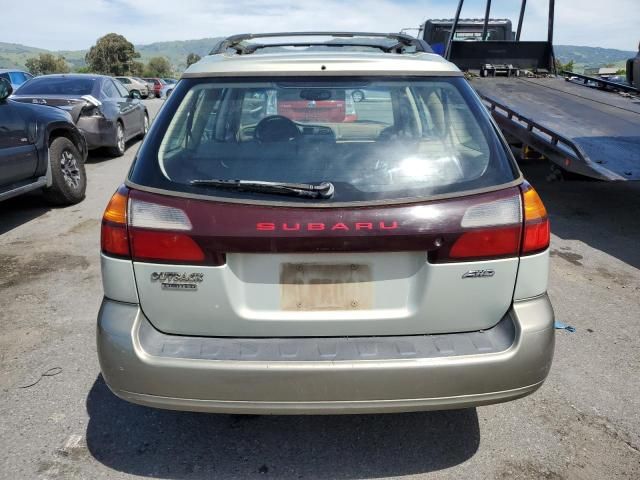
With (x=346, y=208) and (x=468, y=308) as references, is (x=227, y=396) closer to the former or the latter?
(x=346, y=208)

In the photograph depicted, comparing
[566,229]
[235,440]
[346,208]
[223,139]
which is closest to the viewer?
[346,208]

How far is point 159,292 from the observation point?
2.16 m

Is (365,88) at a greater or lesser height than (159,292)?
greater

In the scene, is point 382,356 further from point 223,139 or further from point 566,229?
point 566,229

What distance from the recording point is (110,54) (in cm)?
7606

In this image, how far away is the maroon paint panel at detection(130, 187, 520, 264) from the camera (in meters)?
2.06

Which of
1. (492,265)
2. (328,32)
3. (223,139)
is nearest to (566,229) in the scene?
(328,32)

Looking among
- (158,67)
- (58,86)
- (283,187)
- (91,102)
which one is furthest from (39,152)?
(158,67)

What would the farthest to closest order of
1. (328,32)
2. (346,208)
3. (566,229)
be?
(566,229)
(328,32)
(346,208)

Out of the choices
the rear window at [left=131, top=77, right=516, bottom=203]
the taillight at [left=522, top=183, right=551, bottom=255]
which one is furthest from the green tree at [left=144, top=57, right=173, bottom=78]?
the taillight at [left=522, top=183, right=551, bottom=255]

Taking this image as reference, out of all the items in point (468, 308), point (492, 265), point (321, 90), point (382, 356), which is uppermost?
point (321, 90)

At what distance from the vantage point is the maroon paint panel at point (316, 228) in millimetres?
2061

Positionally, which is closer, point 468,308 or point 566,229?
point 468,308

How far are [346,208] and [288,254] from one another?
28 cm
